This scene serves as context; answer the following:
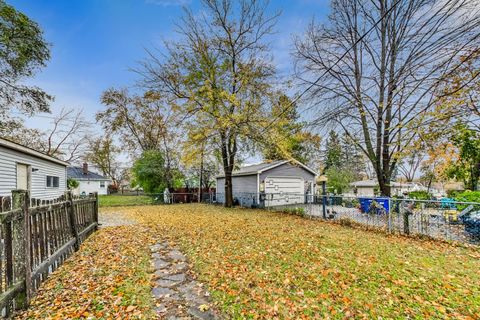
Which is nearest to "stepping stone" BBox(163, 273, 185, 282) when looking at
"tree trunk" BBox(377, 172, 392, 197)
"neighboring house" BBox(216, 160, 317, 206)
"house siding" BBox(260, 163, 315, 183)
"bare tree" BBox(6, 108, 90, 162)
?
"tree trunk" BBox(377, 172, 392, 197)

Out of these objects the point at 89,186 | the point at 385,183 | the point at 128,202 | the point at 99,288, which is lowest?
the point at 128,202

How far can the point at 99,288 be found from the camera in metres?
3.41

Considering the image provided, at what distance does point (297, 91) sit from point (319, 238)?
23.7 feet

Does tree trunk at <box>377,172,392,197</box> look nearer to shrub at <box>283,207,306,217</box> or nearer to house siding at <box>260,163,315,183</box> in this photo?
shrub at <box>283,207,306,217</box>

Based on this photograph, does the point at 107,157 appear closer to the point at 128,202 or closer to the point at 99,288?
the point at 128,202

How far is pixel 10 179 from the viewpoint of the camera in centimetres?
823

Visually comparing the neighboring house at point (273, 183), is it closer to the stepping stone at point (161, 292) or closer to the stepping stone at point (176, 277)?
the stepping stone at point (176, 277)

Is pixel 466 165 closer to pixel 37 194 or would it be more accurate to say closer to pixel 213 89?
pixel 213 89

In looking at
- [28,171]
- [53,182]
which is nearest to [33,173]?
[28,171]

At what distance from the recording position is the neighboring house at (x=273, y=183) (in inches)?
631

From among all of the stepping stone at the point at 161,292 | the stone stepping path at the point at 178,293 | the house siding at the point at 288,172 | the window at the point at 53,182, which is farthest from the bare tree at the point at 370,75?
the window at the point at 53,182

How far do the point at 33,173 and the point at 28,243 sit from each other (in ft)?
31.1

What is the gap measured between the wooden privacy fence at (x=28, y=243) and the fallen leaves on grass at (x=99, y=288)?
8.4 inches

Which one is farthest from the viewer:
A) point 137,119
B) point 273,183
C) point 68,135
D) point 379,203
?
point 137,119
